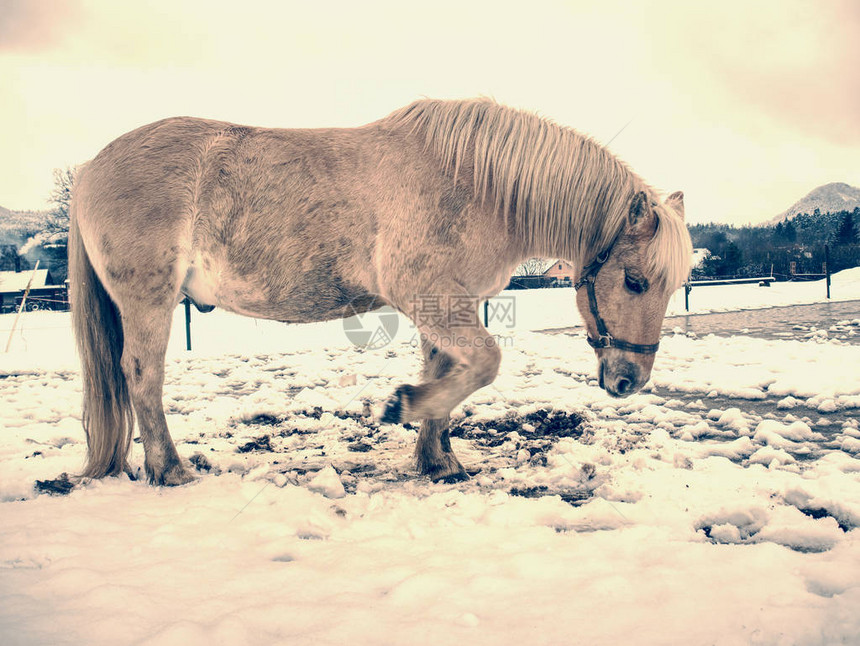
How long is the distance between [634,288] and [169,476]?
293cm

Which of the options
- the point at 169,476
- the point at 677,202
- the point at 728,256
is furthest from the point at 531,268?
the point at 169,476

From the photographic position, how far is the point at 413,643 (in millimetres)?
1544

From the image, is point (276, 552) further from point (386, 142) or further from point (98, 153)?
point (98, 153)

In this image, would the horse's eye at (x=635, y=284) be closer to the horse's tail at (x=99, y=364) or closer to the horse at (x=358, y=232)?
the horse at (x=358, y=232)

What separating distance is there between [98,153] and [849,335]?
1018 cm

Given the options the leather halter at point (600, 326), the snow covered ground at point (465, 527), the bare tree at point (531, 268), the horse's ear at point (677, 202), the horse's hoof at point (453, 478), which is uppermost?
the bare tree at point (531, 268)

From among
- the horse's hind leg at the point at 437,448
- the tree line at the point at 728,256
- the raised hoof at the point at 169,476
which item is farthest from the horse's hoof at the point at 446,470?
the tree line at the point at 728,256

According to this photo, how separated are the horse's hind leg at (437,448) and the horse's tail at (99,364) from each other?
1.84 m

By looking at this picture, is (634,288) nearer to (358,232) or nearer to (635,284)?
(635,284)

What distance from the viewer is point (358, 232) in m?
2.97

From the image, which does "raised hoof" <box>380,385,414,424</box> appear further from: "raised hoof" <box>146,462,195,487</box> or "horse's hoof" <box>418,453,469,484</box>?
"raised hoof" <box>146,462,195,487</box>

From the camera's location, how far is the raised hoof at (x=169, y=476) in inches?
120

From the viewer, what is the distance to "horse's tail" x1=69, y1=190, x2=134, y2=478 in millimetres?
3189

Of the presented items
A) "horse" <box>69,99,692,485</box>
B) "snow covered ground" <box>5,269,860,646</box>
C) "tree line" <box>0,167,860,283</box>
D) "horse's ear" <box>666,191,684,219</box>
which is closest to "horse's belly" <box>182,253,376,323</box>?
"horse" <box>69,99,692,485</box>
